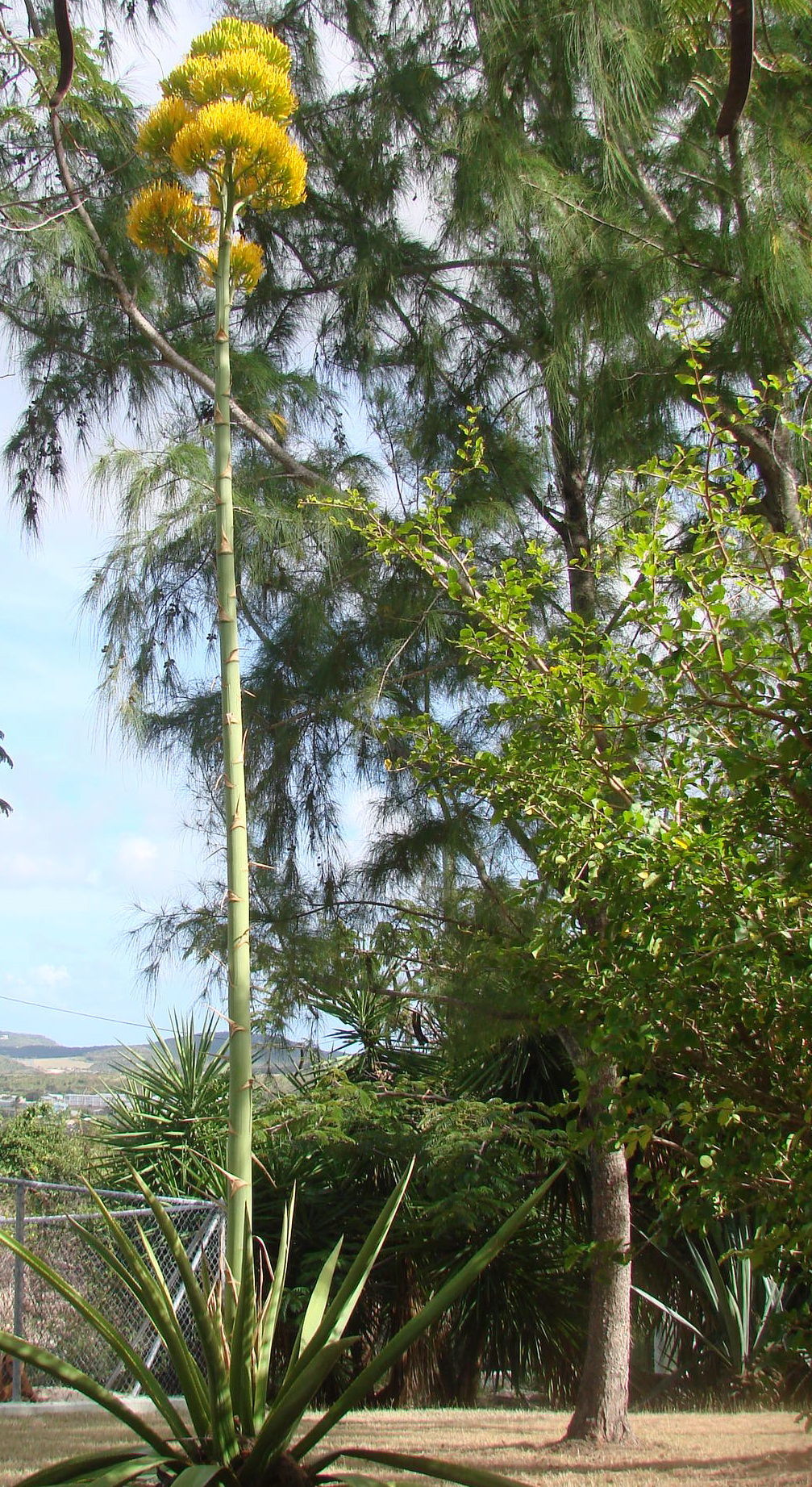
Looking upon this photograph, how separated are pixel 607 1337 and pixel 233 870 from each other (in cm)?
347

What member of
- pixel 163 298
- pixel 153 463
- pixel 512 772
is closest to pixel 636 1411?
pixel 512 772

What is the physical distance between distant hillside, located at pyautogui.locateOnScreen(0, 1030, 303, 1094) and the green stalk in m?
2.99

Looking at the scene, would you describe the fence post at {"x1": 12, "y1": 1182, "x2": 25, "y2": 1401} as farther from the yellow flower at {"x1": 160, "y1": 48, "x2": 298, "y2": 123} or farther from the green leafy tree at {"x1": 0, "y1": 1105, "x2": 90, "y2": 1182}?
the green leafy tree at {"x1": 0, "y1": 1105, "x2": 90, "y2": 1182}

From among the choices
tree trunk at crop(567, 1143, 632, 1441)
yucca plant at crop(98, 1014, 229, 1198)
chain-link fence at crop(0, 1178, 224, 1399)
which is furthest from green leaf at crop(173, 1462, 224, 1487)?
yucca plant at crop(98, 1014, 229, 1198)

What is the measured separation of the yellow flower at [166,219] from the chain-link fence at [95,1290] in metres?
3.70

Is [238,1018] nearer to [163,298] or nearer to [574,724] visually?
[574,724]

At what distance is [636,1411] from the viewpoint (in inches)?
220

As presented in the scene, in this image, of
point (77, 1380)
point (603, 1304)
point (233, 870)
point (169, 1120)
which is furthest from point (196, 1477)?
point (169, 1120)

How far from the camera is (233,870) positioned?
2234mm

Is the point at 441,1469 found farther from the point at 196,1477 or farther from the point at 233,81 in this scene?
the point at 233,81

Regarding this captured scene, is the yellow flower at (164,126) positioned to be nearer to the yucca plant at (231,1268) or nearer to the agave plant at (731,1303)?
the yucca plant at (231,1268)

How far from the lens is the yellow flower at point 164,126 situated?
259cm

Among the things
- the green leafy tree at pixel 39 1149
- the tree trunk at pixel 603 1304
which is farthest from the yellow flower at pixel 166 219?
the green leafy tree at pixel 39 1149

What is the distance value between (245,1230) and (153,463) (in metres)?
3.75
